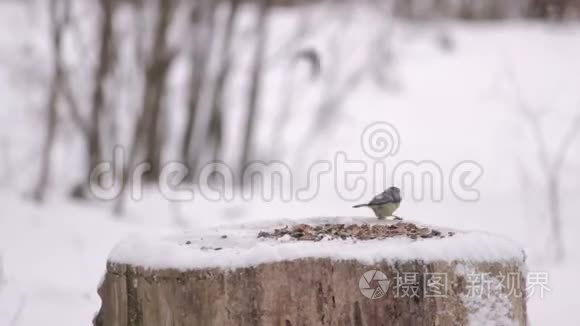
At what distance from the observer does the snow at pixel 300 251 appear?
9.23 feet

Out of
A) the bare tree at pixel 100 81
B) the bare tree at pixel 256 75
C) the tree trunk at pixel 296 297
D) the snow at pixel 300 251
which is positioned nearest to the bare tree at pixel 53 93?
the bare tree at pixel 100 81

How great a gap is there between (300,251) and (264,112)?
11.6 meters

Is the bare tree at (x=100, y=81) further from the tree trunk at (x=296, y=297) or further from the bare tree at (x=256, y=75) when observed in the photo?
the tree trunk at (x=296, y=297)

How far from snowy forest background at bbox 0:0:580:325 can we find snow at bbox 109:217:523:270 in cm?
164

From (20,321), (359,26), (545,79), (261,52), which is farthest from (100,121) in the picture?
(545,79)

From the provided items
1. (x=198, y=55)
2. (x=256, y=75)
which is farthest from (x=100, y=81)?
(x=256, y=75)

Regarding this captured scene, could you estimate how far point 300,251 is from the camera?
2820 millimetres

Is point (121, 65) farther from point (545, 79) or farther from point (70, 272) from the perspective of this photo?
point (545, 79)

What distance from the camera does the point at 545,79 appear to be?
14.8 metres

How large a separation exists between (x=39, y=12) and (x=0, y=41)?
2.10m

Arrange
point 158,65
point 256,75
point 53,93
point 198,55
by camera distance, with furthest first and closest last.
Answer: point 256,75
point 198,55
point 158,65
point 53,93

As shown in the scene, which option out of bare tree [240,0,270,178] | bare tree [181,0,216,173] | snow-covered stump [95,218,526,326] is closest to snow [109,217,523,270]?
snow-covered stump [95,218,526,326]

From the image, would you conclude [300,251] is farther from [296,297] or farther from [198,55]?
[198,55]

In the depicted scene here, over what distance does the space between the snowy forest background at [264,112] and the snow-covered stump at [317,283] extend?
170 cm
